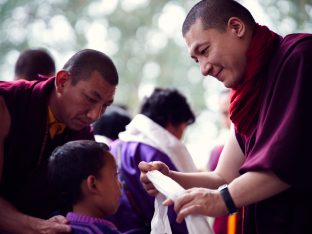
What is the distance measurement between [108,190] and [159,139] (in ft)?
2.68

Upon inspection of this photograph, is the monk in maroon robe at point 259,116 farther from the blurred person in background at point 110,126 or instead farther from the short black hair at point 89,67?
the blurred person in background at point 110,126

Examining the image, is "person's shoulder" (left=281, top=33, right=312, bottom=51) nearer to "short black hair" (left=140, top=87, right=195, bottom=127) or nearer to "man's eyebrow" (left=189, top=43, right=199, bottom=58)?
"man's eyebrow" (left=189, top=43, right=199, bottom=58)

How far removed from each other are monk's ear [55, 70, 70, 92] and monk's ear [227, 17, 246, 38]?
2.84ft

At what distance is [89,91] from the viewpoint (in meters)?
2.18

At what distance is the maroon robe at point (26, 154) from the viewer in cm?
207

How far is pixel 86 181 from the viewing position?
1934 millimetres

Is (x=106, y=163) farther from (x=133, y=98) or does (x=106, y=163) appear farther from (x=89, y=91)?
(x=133, y=98)

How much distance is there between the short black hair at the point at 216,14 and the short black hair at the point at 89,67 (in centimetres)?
54

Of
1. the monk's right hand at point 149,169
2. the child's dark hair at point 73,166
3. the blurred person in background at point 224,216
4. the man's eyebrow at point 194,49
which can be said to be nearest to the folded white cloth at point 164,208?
the monk's right hand at point 149,169

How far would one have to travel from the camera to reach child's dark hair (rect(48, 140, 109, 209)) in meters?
1.95

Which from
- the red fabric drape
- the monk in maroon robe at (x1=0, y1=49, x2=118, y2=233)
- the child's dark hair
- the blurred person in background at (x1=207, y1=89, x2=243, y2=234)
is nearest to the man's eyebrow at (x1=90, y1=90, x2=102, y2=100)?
the monk in maroon robe at (x1=0, y1=49, x2=118, y2=233)

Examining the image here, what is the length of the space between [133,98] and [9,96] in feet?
13.3

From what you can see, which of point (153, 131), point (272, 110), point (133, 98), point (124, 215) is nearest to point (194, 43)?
point (272, 110)

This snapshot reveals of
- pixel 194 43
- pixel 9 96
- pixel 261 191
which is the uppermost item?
pixel 194 43
